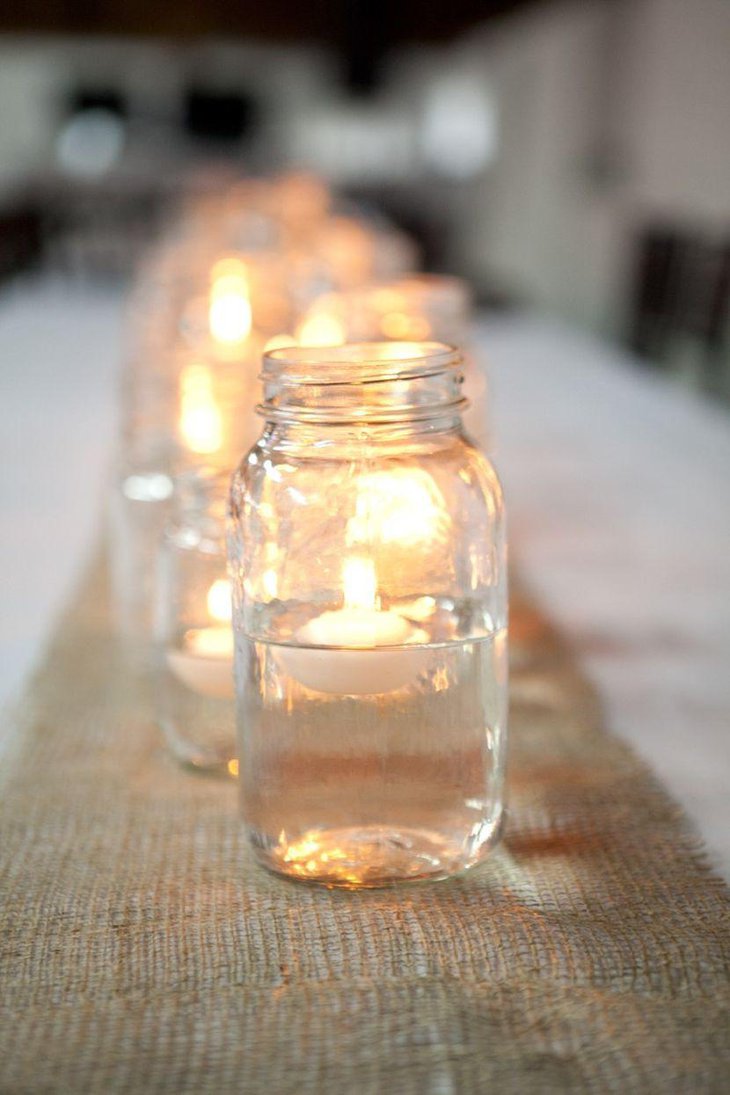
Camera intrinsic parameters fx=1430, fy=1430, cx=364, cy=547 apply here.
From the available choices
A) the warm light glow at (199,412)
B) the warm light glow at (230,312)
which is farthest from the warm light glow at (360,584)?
the warm light glow at (230,312)

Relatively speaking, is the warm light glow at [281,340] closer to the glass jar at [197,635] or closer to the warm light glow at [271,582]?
the glass jar at [197,635]

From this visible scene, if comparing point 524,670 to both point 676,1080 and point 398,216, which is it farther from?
point 398,216

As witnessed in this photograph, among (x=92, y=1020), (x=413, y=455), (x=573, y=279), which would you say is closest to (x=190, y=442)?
(x=413, y=455)

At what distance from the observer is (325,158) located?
11.5 m

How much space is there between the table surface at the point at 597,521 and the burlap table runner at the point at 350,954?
0.06 m

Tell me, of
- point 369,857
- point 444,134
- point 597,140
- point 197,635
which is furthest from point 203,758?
point 444,134

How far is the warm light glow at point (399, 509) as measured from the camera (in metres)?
0.58

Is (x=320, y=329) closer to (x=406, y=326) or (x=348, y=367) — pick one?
(x=406, y=326)

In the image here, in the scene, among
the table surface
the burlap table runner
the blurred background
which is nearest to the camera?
the burlap table runner

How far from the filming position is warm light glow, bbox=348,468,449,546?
1.92 ft

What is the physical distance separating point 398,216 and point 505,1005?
712 centimetres

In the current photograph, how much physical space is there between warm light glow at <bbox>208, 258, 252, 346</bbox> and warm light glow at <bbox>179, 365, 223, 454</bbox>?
2.1 inches

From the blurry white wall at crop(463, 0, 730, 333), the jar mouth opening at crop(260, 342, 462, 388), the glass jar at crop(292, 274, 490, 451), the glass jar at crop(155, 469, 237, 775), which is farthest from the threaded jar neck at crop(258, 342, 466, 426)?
the blurry white wall at crop(463, 0, 730, 333)

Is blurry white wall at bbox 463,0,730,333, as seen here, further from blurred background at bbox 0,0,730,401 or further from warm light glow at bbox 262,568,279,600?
warm light glow at bbox 262,568,279,600
